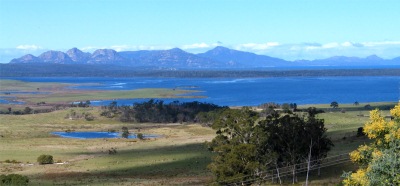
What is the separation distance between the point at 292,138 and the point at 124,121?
263 ft

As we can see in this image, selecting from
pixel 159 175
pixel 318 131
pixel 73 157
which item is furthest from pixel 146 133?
pixel 318 131

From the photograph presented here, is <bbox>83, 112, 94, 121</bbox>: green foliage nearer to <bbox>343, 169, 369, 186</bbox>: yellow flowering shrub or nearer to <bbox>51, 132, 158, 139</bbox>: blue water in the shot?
<bbox>51, 132, 158, 139</bbox>: blue water

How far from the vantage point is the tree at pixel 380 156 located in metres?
15.5

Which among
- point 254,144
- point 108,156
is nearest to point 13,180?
point 254,144

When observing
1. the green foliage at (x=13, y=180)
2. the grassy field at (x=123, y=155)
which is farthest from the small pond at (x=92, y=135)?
the green foliage at (x=13, y=180)

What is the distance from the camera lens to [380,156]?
16281 mm

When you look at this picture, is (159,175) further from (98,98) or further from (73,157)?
(98,98)

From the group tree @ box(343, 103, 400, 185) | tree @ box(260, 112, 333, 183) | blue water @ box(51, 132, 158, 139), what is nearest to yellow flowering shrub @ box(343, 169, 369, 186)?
tree @ box(343, 103, 400, 185)

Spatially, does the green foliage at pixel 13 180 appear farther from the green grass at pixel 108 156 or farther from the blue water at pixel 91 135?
the blue water at pixel 91 135

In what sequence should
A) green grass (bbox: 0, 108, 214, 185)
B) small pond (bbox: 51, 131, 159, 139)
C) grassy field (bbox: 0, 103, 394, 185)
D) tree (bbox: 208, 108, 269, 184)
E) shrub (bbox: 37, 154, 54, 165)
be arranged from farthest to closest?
small pond (bbox: 51, 131, 159, 139)
shrub (bbox: 37, 154, 54, 165)
green grass (bbox: 0, 108, 214, 185)
grassy field (bbox: 0, 103, 394, 185)
tree (bbox: 208, 108, 269, 184)

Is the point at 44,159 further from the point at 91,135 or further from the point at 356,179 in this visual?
the point at 356,179

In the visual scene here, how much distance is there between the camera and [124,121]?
379 ft

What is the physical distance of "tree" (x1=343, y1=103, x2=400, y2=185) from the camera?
15523 mm

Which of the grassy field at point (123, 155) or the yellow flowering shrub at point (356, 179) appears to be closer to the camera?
the yellow flowering shrub at point (356, 179)
